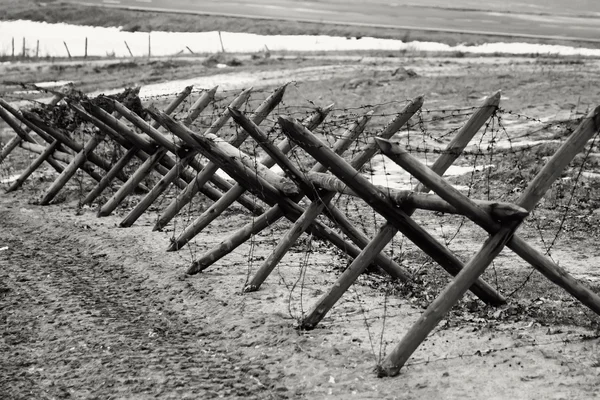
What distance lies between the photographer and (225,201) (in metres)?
9.75

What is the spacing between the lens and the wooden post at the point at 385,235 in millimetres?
6848

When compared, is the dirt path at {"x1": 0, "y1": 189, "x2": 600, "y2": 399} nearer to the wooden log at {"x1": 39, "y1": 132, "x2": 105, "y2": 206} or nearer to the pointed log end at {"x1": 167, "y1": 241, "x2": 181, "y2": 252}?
the pointed log end at {"x1": 167, "y1": 241, "x2": 181, "y2": 252}

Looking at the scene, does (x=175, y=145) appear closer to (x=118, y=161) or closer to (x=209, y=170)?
(x=209, y=170)

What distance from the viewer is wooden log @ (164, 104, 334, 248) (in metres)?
9.64

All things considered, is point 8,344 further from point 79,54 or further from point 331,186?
point 79,54

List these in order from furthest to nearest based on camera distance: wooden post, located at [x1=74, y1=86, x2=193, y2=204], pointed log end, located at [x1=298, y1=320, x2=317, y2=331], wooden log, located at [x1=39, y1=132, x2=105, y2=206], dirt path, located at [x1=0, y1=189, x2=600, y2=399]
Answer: wooden log, located at [x1=39, y1=132, x2=105, y2=206]
wooden post, located at [x1=74, y1=86, x2=193, y2=204]
pointed log end, located at [x1=298, y1=320, x2=317, y2=331]
dirt path, located at [x1=0, y1=189, x2=600, y2=399]

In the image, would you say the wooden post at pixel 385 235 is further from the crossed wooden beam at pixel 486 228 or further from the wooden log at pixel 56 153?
the wooden log at pixel 56 153

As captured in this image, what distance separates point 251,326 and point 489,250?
2.48m

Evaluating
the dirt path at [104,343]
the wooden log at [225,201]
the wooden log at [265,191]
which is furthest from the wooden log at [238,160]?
the dirt path at [104,343]

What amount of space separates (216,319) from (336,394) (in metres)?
2.08

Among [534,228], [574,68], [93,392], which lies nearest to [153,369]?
[93,392]

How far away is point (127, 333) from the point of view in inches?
314

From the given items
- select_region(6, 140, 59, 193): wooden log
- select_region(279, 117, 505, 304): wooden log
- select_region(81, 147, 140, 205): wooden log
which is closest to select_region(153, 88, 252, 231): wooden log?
select_region(81, 147, 140, 205): wooden log

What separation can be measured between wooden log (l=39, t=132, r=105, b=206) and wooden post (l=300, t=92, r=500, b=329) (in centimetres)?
638
